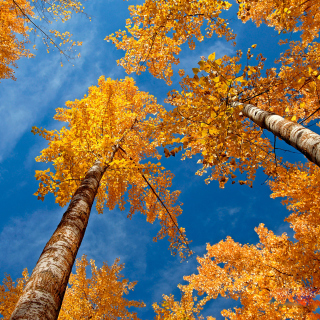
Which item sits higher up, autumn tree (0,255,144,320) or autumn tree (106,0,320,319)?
autumn tree (106,0,320,319)

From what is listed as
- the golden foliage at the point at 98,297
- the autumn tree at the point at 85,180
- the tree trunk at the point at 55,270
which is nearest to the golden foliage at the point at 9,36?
the autumn tree at the point at 85,180

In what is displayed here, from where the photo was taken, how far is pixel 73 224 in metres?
2.15

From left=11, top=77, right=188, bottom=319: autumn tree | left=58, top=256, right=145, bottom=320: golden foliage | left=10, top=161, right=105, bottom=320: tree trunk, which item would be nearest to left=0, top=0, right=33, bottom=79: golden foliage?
left=11, top=77, right=188, bottom=319: autumn tree

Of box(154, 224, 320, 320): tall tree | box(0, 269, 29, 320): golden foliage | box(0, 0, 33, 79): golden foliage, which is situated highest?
box(0, 0, 33, 79): golden foliage

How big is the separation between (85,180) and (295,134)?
127 inches

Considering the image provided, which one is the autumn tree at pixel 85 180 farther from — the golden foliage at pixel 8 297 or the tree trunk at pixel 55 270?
the golden foliage at pixel 8 297

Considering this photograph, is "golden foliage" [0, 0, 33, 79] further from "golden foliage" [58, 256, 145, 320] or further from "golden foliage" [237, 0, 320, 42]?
"golden foliage" [58, 256, 145, 320]

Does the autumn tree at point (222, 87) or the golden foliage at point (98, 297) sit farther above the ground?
the autumn tree at point (222, 87)

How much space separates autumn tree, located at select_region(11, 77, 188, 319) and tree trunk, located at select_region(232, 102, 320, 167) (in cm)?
184

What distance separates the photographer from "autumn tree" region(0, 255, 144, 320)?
619cm

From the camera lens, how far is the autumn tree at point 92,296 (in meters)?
6.19

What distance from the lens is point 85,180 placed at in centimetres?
312

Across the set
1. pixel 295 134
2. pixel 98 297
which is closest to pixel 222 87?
pixel 295 134

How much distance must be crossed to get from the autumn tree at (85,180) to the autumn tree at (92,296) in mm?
3472
